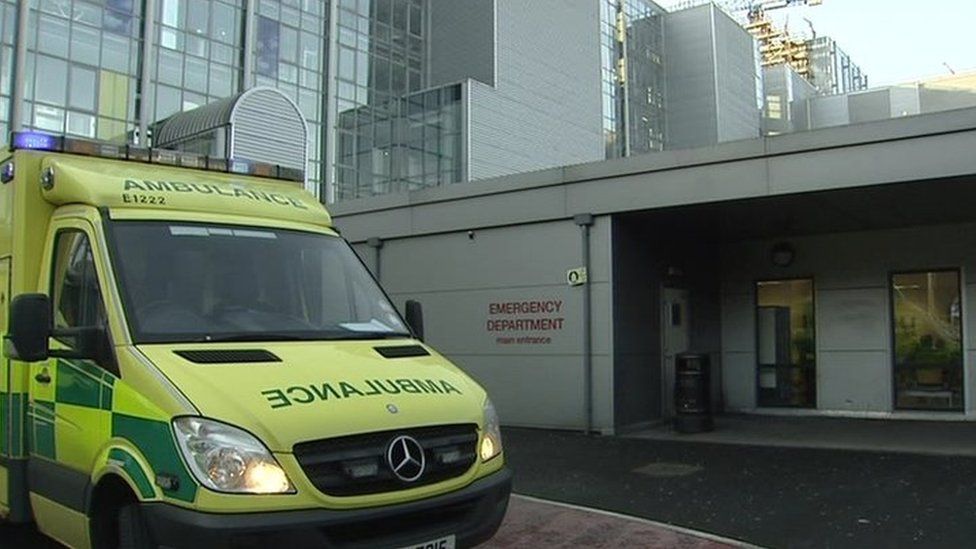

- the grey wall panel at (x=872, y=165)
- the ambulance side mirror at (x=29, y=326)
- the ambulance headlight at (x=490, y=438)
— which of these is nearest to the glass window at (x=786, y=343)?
the grey wall panel at (x=872, y=165)

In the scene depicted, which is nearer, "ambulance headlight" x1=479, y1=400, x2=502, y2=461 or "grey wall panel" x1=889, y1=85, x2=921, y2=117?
"ambulance headlight" x1=479, y1=400, x2=502, y2=461

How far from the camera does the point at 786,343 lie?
14.8 meters

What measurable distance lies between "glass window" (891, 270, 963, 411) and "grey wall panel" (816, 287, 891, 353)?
20 cm

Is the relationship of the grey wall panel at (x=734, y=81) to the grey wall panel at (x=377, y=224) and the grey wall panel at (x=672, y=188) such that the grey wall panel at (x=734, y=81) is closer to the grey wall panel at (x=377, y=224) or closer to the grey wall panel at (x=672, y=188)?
the grey wall panel at (x=377, y=224)

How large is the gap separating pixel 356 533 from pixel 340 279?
6.79 feet

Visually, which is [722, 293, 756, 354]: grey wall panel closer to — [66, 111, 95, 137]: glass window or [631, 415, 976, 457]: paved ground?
[631, 415, 976, 457]: paved ground

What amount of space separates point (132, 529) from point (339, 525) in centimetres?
110

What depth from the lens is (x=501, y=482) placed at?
4.82 meters

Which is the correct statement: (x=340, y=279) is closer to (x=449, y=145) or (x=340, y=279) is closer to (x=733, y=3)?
(x=449, y=145)

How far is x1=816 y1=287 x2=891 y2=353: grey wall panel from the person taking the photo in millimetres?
13893

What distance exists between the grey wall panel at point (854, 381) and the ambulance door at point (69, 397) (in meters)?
12.2

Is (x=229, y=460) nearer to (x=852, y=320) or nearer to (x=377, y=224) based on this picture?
(x=377, y=224)

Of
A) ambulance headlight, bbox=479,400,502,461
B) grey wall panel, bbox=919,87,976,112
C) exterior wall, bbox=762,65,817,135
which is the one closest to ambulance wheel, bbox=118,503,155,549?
ambulance headlight, bbox=479,400,502,461

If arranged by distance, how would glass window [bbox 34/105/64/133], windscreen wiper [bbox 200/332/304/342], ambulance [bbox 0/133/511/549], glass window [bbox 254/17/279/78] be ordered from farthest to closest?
glass window [bbox 254/17/279/78], glass window [bbox 34/105/64/133], windscreen wiper [bbox 200/332/304/342], ambulance [bbox 0/133/511/549]
